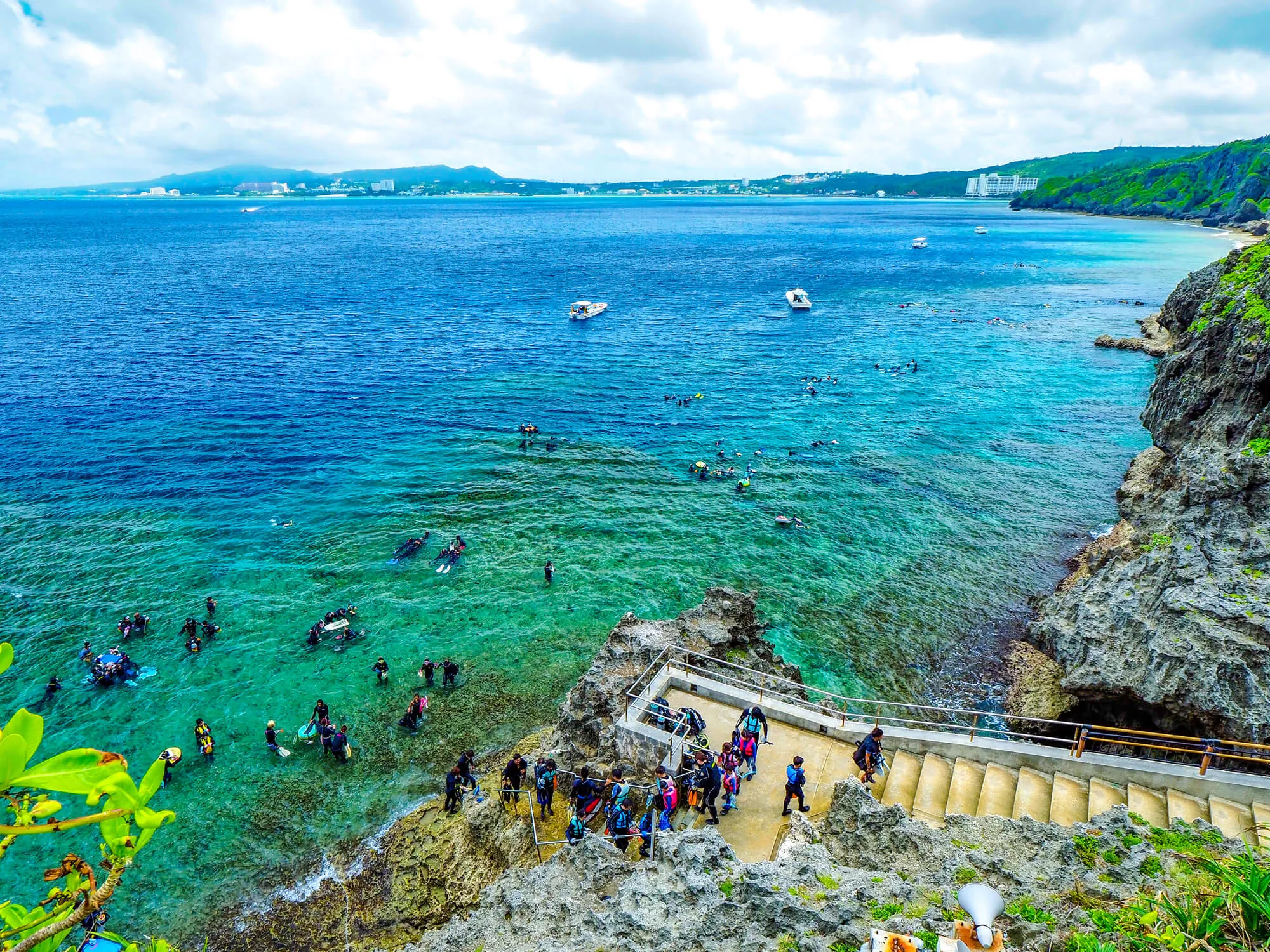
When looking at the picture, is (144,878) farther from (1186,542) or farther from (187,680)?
(1186,542)

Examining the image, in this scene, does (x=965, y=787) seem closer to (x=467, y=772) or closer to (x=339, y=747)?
(x=467, y=772)

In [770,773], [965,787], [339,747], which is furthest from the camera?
[339,747]

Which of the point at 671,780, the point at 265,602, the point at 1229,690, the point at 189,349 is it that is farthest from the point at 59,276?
the point at 1229,690

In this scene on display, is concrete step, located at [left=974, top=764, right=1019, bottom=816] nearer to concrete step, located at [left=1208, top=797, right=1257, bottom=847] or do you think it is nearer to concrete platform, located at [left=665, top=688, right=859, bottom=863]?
concrete platform, located at [left=665, top=688, right=859, bottom=863]

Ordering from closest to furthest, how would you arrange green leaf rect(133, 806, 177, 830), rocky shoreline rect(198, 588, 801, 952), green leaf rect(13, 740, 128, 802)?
green leaf rect(13, 740, 128, 802) < green leaf rect(133, 806, 177, 830) < rocky shoreline rect(198, 588, 801, 952)

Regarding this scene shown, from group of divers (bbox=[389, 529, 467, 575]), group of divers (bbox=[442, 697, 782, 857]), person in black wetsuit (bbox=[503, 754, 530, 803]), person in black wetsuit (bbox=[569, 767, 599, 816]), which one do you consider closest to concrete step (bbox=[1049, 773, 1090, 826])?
group of divers (bbox=[442, 697, 782, 857])

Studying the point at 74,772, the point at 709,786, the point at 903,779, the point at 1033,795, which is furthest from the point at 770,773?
the point at 74,772
